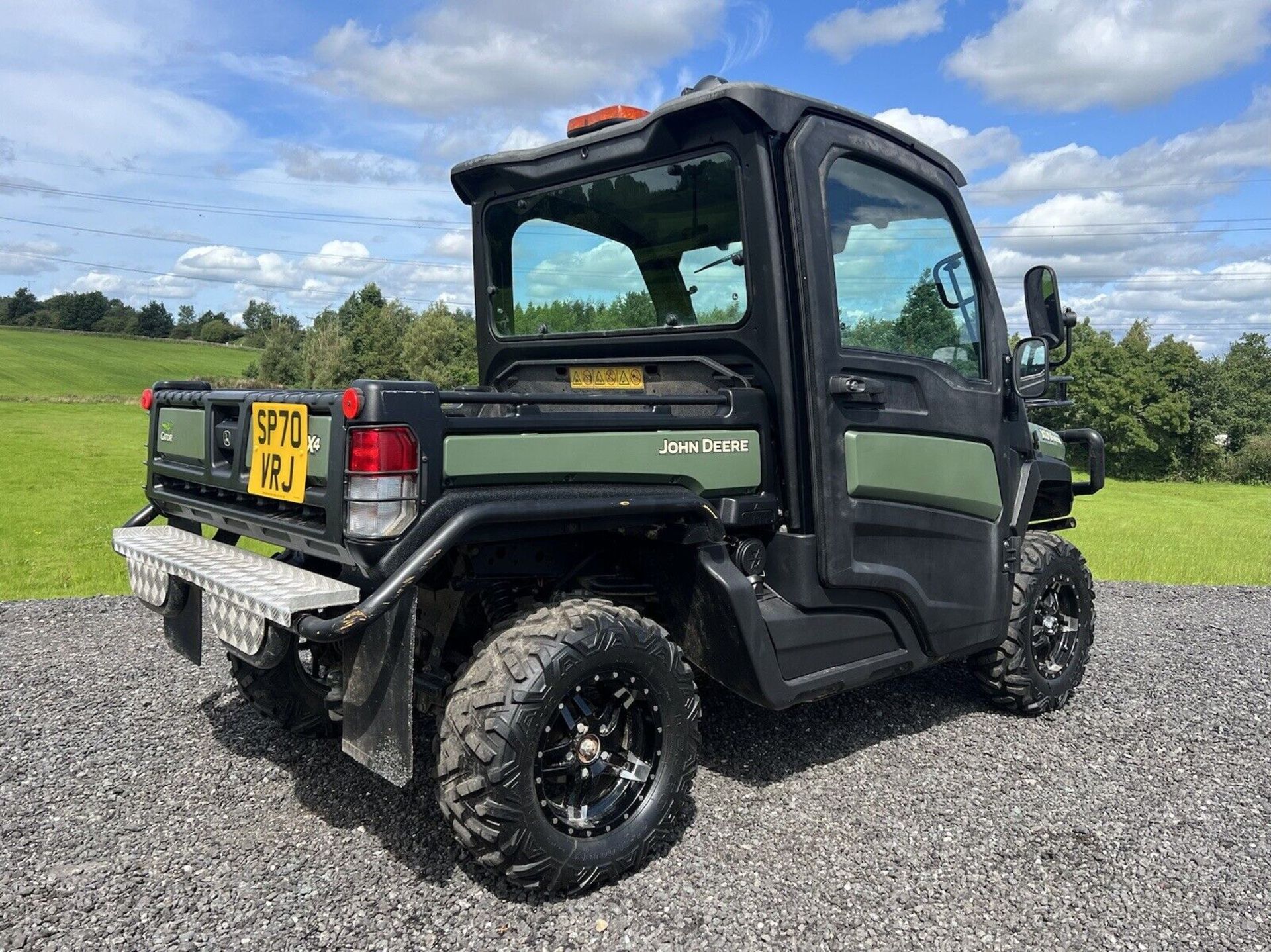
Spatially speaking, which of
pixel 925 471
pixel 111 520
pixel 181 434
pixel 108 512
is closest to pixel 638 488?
pixel 925 471

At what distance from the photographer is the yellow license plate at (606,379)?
3845 millimetres

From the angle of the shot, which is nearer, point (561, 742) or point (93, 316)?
point (561, 742)

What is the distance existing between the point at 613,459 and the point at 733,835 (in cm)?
140

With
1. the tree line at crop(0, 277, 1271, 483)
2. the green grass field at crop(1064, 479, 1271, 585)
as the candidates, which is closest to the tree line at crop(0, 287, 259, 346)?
the tree line at crop(0, 277, 1271, 483)

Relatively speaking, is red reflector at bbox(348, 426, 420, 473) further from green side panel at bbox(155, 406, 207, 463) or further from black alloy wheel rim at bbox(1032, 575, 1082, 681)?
black alloy wheel rim at bbox(1032, 575, 1082, 681)

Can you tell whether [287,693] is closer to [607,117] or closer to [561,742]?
[561,742]

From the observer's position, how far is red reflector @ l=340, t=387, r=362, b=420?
2.49m

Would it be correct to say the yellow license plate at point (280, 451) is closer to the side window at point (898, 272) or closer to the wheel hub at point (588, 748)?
the wheel hub at point (588, 748)

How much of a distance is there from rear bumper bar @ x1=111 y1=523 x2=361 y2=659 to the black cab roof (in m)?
1.93

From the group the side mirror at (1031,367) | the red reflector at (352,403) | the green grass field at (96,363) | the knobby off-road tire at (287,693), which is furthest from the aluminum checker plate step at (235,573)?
the green grass field at (96,363)

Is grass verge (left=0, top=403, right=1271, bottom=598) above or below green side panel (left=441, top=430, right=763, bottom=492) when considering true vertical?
below

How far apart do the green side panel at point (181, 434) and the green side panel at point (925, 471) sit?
2332 millimetres

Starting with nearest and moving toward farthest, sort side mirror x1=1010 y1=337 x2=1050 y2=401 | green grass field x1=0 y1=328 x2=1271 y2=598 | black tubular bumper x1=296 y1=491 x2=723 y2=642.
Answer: black tubular bumper x1=296 y1=491 x2=723 y2=642 → side mirror x1=1010 y1=337 x2=1050 y2=401 → green grass field x1=0 y1=328 x2=1271 y2=598

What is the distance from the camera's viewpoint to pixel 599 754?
295cm
